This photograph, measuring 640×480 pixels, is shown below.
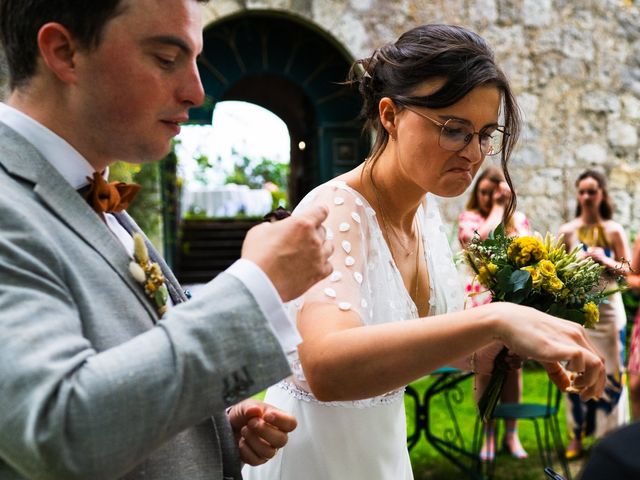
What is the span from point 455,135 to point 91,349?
3.61ft

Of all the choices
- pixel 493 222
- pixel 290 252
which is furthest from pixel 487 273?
pixel 493 222

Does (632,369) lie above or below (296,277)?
below

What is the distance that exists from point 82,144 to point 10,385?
398 millimetres

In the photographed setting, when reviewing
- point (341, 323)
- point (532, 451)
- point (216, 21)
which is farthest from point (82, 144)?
point (216, 21)

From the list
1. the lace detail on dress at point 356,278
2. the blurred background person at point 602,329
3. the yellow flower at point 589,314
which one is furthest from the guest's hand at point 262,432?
the blurred background person at point 602,329

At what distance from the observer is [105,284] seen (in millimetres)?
977

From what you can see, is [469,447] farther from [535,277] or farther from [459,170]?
[459,170]

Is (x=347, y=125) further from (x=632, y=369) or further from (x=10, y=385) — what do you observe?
(x=10, y=385)

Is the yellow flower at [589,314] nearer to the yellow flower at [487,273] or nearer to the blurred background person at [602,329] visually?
the yellow flower at [487,273]

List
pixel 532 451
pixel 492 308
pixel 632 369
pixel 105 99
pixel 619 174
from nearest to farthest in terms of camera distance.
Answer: pixel 105 99
pixel 492 308
pixel 632 369
pixel 532 451
pixel 619 174

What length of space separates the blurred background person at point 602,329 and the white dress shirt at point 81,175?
4.77 meters

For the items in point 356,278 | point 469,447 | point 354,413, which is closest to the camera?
point 356,278

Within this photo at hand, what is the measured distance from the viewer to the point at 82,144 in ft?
3.41

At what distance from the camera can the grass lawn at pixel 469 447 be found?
15.9 feet
